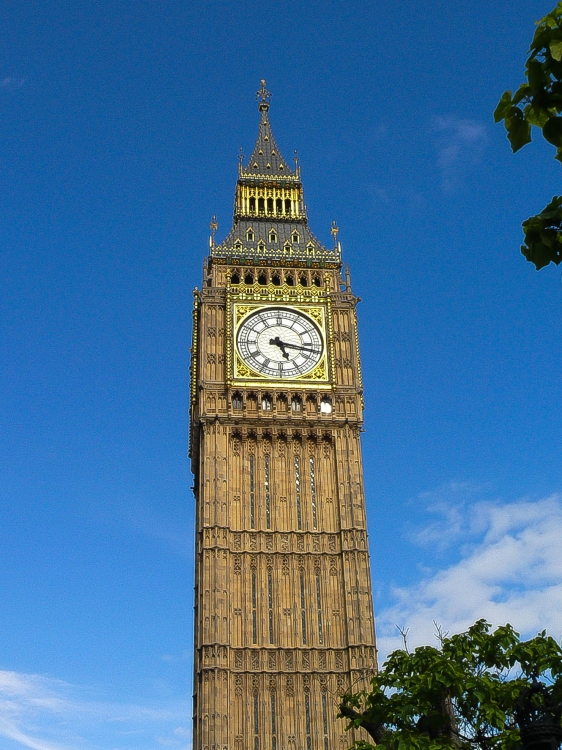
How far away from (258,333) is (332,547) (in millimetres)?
12431

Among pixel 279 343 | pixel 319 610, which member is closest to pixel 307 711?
pixel 319 610

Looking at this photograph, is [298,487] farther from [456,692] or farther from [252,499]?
[456,692]

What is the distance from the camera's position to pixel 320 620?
45.2 metres

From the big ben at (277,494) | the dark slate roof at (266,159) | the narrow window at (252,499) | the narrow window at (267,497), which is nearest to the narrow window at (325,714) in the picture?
the big ben at (277,494)

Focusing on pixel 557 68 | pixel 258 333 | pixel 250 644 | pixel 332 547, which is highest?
pixel 258 333

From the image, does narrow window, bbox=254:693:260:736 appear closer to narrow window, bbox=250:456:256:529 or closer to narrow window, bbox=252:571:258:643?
narrow window, bbox=252:571:258:643

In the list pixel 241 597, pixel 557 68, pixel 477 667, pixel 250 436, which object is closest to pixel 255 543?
pixel 241 597

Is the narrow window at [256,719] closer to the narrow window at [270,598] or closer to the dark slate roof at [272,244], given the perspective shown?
the narrow window at [270,598]

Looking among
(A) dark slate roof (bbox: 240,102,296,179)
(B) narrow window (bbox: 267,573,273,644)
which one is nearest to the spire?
(A) dark slate roof (bbox: 240,102,296,179)

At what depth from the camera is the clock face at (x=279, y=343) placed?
168ft

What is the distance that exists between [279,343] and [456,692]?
31.0 m

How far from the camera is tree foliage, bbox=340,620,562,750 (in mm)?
21766

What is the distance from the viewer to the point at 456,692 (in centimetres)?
2258

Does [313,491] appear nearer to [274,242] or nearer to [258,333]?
[258,333]
